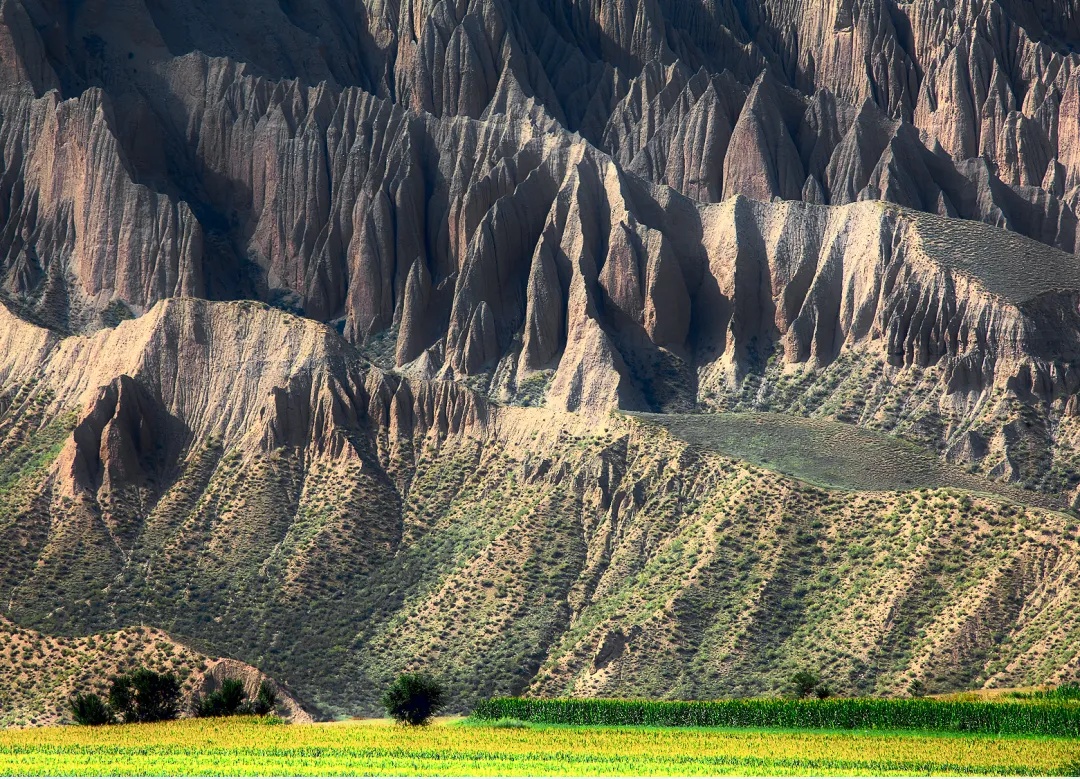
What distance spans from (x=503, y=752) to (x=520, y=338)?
152 feet

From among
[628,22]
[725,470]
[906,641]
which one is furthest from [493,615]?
[628,22]

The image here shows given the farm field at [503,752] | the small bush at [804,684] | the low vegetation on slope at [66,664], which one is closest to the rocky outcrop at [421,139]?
the low vegetation on slope at [66,664]

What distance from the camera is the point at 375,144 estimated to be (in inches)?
5044

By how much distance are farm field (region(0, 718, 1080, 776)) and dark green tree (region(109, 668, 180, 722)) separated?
2.64 metres

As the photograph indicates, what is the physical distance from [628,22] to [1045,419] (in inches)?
2350

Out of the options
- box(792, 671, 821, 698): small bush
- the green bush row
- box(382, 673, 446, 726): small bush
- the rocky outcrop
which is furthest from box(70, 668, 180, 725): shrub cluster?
the rocky outcrop

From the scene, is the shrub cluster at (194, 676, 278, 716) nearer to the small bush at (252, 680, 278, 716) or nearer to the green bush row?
the small bush at (252, 680, 278, 716)

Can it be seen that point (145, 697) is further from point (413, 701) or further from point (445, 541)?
point (445, 541)

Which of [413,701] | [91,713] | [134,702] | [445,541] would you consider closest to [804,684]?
[413,701]

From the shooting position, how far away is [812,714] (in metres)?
80.6

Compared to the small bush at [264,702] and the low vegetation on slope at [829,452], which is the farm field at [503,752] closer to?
the small bush at [264,702]

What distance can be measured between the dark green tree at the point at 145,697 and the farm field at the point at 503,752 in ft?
8.65

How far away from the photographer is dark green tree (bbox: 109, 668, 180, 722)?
84.4m

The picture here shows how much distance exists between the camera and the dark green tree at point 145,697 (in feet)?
277
